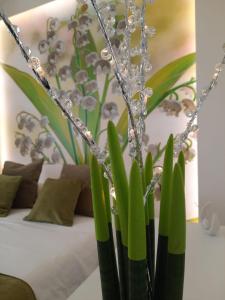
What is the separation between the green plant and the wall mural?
1568mm

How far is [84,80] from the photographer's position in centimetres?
282

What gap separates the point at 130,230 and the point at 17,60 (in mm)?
3156

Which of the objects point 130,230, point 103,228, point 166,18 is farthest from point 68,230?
point 166,18

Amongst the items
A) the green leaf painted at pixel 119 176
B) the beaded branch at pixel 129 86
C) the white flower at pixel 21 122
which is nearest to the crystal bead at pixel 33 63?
the beaded branch at pixel 129 86

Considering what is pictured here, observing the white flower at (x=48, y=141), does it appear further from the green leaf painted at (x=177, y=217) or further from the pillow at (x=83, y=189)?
the green leaf painted at (x=177, y=217)

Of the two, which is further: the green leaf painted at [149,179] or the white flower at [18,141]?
the white flower at [18,141]

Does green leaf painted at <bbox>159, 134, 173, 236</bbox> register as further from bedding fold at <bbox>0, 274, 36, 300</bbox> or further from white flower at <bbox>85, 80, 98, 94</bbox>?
white flower at <bbox>85, 80, 98, 94</bbox>

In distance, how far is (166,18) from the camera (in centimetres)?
238

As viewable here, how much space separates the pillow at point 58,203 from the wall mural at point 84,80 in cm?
54

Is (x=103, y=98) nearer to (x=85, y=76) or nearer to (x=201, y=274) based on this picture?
(x=85, y=76)

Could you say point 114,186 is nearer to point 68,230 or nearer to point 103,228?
point 103,228

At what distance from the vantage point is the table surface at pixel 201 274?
990 mm

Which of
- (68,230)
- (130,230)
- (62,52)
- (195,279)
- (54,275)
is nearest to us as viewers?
(130,230)

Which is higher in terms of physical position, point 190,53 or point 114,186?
point 190,53
